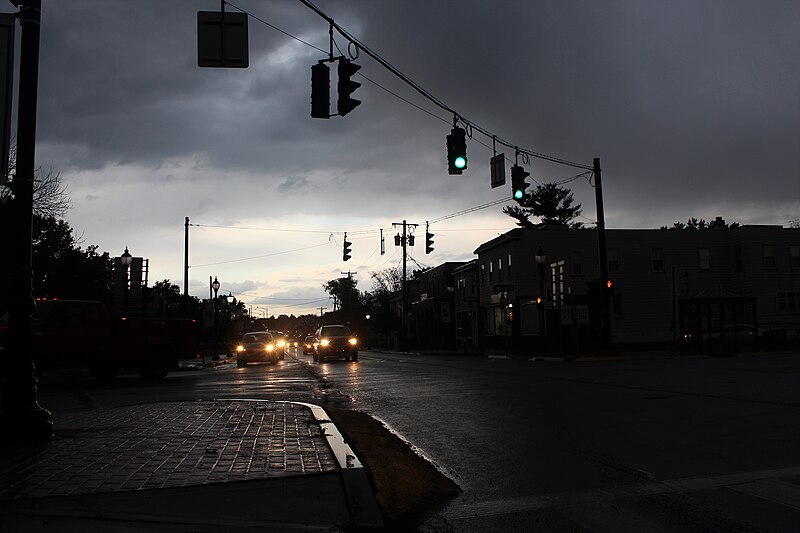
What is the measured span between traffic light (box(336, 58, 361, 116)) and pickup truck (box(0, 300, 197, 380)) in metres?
9.75

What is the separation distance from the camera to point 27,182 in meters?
8.09

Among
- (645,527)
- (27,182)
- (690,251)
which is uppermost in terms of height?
(690,251)

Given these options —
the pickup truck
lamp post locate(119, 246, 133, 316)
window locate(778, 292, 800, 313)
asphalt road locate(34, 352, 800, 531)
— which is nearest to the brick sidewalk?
asphalt road locate(34, 352, 800, 531)

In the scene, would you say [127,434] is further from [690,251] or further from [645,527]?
[690,251]

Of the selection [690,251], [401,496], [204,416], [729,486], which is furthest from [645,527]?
[690,251]

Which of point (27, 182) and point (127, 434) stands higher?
point (27, 182)

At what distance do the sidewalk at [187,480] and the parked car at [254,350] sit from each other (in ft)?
79.2

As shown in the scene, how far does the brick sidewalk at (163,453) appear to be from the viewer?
5.90 m

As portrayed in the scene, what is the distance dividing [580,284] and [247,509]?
149ft

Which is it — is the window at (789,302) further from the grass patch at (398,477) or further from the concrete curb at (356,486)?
the concrete curb at (356,486)

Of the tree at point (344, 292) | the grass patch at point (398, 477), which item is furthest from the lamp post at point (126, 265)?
the tree at point (344, 292)

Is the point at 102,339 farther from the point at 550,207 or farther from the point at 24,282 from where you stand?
the point at 550,207

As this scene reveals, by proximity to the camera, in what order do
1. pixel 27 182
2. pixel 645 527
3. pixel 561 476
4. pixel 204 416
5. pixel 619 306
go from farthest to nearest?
1. pixel 619 306
2. pixel 204 416
3. pixel 27 182
4. pixel 561 476
5. pixel 645 527

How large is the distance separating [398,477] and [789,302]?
5085 centimetres
